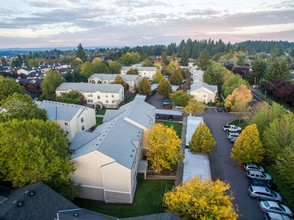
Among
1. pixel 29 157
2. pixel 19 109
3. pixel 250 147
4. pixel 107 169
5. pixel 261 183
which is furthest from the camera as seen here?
pixel 19 109

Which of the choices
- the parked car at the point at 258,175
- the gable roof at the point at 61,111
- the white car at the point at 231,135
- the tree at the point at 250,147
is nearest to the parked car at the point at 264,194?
the parked car at the point at 258,175

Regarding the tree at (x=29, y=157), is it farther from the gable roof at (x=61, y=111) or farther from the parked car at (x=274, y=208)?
the parked car at (x=274, y=208)

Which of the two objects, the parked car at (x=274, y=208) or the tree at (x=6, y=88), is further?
the tree at (x=6, y=88)

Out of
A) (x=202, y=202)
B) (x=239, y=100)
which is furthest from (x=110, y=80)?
(x=202, y=202)

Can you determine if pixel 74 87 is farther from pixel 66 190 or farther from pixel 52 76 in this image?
pixel 66 190

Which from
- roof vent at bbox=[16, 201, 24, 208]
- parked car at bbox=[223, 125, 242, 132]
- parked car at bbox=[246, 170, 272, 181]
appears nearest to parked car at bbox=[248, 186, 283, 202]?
parked car at bbox=[246, 170, 272, 181]

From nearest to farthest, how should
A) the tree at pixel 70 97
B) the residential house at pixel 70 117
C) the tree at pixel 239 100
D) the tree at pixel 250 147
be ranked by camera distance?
the tree at pixel 250 147
the residential house at pixel 70 117
the tree at pixel 239 100
the tree at pixel 70 97

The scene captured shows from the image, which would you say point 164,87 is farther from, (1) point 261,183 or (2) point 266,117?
(1) point 261,183
